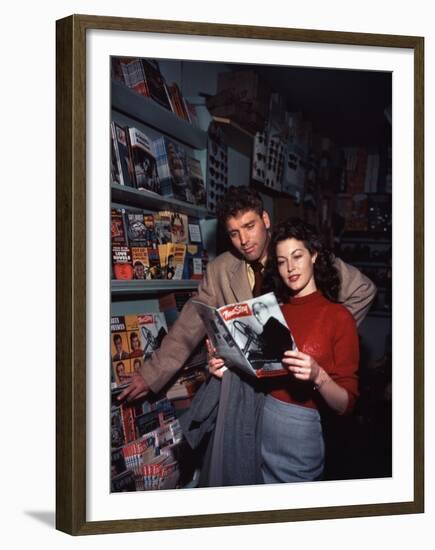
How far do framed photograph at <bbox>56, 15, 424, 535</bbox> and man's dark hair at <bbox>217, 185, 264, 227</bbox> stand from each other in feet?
0.15

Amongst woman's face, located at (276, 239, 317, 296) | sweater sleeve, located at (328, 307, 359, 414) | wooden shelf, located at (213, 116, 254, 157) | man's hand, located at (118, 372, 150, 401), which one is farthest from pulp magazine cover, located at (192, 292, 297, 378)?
wooden shelf, located at (213, 116, 254, 157)

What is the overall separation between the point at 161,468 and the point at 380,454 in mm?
903

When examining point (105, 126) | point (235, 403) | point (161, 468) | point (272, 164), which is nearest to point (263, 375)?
point (235, 403)

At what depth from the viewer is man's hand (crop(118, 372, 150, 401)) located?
13.8 ft

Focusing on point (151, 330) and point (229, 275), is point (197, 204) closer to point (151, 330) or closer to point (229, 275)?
point (229, 275)

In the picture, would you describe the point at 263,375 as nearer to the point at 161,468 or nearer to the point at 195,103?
the point at 161,468

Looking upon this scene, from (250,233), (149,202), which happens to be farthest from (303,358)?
(149,202)

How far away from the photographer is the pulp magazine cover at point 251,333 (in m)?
4.31

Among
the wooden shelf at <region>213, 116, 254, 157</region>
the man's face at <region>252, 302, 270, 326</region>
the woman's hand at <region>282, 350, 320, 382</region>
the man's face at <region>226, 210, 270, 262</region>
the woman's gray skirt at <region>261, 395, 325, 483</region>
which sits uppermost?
the wooden shelf at <region>213, 116, 254, 157</region>

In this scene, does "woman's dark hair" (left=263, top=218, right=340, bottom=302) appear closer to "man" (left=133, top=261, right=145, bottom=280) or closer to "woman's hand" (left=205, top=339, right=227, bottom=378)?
"woman's hand" (left=205, top=339, right=227, bottom=378)

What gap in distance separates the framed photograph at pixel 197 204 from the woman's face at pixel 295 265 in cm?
13

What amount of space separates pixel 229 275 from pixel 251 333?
9.1 inches

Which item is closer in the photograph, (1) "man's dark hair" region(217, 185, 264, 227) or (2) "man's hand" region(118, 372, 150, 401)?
(2) "man's hand" region(118, 372, 150, 401)

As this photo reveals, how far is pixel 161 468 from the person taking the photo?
4.27 m
